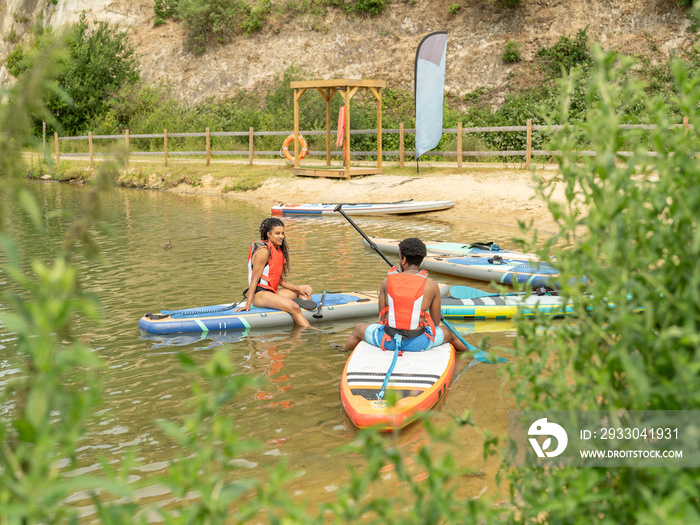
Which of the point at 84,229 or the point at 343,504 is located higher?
the point at 84,229

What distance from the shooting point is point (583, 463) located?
1982 millimetres

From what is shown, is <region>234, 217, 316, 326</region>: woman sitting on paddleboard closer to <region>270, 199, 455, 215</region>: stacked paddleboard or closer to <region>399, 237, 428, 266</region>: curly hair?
<region>399, 237, 428, 266</region>: curly hair

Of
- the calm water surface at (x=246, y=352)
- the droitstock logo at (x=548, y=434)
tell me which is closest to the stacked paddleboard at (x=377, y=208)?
the calm water surface at (x=246, y=352)

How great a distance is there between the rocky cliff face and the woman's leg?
20.5 metres

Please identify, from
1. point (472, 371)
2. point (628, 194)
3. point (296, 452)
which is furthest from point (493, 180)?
point (628, 194)

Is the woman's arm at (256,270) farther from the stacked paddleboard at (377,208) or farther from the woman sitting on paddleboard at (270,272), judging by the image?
the stacked paddleboard at (377,208)

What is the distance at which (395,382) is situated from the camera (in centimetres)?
482

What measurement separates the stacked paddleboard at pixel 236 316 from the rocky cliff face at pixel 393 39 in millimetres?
19997

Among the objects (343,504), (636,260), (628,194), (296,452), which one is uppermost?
(628,194)

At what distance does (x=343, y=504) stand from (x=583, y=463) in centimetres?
81

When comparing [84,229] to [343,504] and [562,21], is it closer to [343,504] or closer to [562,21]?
[343,504]

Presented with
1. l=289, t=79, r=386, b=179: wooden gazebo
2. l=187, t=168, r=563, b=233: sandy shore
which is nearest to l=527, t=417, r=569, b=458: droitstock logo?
l=187, t=168, r=563, b=233: sandy shore

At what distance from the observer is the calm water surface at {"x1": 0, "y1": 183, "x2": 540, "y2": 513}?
434 cm

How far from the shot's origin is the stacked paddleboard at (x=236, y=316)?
685 cm
